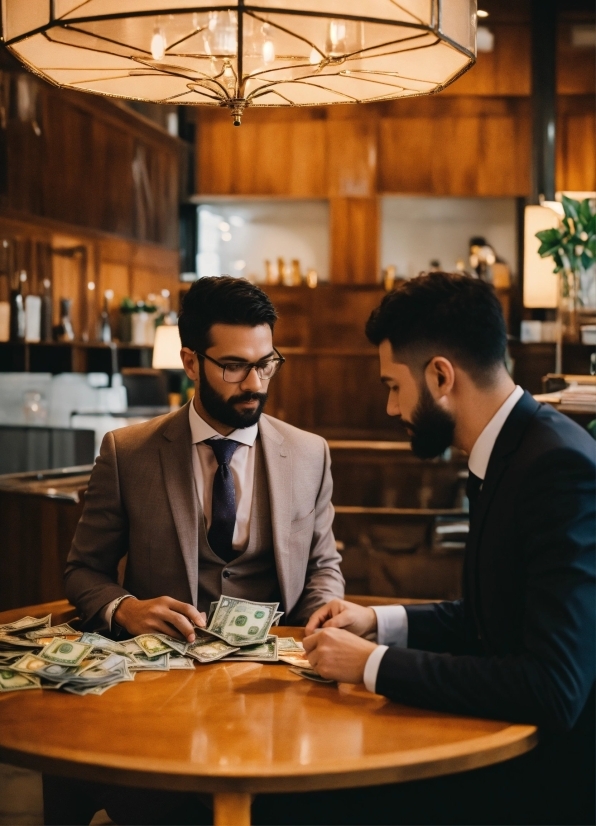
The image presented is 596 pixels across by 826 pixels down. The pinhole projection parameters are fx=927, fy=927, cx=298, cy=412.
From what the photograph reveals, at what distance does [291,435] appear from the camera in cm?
264

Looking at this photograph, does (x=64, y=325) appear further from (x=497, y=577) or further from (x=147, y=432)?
(x=497, y=577)

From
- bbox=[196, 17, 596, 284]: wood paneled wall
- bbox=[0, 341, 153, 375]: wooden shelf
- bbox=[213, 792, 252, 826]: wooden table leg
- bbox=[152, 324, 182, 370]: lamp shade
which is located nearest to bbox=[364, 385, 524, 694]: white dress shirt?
bbox=[213, 792, 252, 826]: wooden table leg

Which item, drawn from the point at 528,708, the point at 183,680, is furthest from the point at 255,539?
the point at 528,708

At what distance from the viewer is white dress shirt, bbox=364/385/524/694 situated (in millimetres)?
1714

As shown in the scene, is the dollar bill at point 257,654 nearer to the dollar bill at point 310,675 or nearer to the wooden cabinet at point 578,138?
the dollar bill at point 310,675

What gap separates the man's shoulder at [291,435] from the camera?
2615 mm

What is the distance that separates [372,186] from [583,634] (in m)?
6.95

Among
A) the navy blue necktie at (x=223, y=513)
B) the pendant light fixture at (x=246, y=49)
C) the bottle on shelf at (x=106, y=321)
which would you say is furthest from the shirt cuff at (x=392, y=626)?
the bottle on shelf at (x=106, y=321)

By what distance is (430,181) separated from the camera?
26.5 ft

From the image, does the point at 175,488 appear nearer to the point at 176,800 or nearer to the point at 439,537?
the point at 176,800

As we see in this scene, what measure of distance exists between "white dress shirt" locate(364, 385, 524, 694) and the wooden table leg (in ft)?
1.17

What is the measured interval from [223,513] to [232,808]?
1.06m

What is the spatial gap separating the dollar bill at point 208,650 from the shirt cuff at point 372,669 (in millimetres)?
395

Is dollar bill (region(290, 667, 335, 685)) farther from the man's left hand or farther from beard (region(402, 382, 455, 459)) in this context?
beard (region(402, 382, 455, 459))
